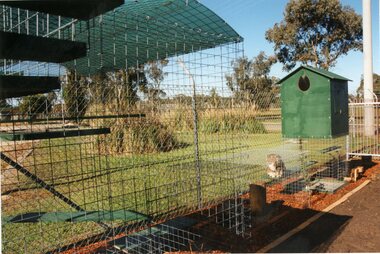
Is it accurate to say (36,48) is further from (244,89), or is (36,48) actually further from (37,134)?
(244,89)

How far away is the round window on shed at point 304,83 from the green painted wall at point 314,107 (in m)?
0.04

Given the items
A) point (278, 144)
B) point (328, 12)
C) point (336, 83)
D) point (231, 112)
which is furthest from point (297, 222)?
point (328, 12)

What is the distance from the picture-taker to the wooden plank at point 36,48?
238 centimetres

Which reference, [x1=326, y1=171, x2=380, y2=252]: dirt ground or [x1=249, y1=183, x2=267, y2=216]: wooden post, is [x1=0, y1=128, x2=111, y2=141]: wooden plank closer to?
[x1=249, y1=183, x2=267, y2=216]: wooden post

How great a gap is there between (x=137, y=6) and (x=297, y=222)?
443 cm

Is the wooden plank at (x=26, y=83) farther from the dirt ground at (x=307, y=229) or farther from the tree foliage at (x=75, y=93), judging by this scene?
the dirt ground at (x=307, y=229)

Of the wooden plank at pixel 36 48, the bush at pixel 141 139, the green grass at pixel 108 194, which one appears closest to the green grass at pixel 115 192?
the green grass at pixel 108 194

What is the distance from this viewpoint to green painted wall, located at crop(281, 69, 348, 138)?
507cm

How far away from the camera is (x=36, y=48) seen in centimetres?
247

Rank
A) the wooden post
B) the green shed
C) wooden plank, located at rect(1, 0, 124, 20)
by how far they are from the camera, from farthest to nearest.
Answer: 1. the green shed
2. the wooden post
3. wooden plank, located at rect(1, 0, 124, 20)

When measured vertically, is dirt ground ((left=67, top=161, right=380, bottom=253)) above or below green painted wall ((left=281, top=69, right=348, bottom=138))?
below

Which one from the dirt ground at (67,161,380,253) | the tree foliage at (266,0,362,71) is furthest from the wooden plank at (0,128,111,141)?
the tree foliage at (266,0,362,71)

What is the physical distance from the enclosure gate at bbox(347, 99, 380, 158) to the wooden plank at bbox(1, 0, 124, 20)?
6757 mm

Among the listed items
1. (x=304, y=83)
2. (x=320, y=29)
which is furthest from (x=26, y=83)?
(x=320, y=29)
